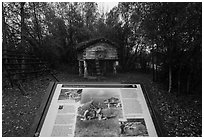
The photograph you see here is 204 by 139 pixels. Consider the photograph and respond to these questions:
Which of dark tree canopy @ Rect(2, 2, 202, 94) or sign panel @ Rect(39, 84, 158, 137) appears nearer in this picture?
sign panel @ Rect(39, 84, 158, 137)

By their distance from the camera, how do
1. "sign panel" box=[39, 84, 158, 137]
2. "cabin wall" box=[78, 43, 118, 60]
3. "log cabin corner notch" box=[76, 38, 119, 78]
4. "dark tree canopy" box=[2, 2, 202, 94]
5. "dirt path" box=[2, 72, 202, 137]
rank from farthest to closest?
"cabin wall" box=[78, 43, 118, 60]
"log cabin corner notch" box=[76, 38, 119, 78]
"dark tree canopy" box=[2, 2, 202, 94]
"dirt path" box=[2, 72, 202, 137]
"sign panel" box=[39, 84, 158, 137]

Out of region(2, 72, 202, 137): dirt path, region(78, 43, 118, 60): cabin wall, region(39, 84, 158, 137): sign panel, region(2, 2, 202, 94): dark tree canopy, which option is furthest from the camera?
region(78, 43, 118, 60): cabin wall

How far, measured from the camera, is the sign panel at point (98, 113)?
9.24 ft

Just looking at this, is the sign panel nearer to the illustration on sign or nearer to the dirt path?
the illustration on sign

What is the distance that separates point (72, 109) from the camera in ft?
10.2

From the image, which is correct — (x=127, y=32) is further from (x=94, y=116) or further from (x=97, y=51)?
(x=94, y=116)

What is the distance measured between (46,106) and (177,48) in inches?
241

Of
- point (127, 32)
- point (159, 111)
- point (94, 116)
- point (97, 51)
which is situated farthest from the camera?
point (127, 32)

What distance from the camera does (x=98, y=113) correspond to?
10.0ft

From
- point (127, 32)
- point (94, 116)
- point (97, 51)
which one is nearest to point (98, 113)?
point (94, 116)

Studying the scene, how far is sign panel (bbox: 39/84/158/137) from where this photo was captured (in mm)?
2816

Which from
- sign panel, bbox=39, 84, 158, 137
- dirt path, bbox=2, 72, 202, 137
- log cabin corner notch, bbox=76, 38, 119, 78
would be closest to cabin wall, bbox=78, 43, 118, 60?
log cabin corner notch, bbox=76, 38, 119, 78

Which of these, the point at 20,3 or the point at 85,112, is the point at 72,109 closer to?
the point at 85,112

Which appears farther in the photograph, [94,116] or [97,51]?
[97,51]
